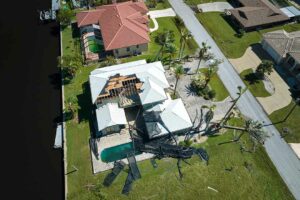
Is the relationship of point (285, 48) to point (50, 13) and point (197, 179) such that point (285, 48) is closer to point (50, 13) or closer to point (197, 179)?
point (197, 179)

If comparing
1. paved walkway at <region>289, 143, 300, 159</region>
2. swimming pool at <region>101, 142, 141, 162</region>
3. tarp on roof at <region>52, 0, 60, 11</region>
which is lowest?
swimming pool at <region>101, 142, 141, 162</region>

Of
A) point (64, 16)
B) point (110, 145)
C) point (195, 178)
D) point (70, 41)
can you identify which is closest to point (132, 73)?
point (110, 145)

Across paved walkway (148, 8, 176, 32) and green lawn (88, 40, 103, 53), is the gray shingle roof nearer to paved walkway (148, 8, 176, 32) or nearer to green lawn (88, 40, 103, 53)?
paved walkway (148, 8, 176, 32)

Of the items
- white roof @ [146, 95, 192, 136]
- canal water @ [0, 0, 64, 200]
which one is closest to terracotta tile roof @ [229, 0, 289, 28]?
white roof @ [146, 95, 192, 136]

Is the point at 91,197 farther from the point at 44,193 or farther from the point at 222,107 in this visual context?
the point at 222,107

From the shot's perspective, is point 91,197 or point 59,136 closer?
point 91,197

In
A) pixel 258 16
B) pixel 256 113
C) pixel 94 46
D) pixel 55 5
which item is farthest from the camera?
pixel 55 5

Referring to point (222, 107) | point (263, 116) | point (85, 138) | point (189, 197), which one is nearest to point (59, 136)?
point (85, 138)
